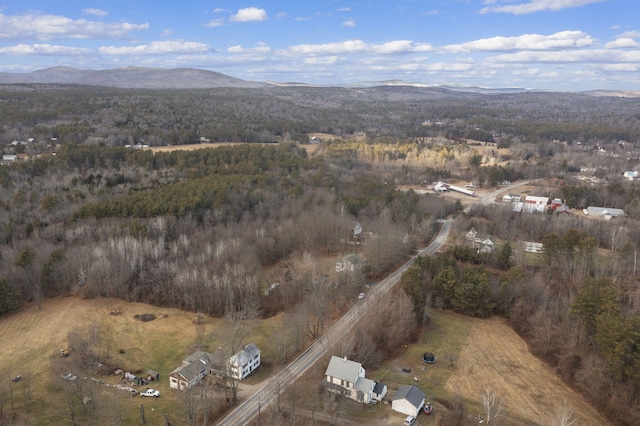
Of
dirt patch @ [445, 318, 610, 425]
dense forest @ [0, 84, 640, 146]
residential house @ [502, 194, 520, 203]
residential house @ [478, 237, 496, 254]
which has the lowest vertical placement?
dirt patch @ [445, 318, 610, 425]

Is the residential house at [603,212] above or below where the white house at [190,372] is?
above

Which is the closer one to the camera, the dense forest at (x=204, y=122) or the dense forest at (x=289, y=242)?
the dense forest at (x=289, y=242)

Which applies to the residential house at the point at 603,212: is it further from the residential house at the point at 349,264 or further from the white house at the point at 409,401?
the white house at the point at 409,401

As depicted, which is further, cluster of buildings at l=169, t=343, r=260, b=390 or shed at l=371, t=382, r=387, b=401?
cluster of buildings at l=169, t=343, r=260, b=390

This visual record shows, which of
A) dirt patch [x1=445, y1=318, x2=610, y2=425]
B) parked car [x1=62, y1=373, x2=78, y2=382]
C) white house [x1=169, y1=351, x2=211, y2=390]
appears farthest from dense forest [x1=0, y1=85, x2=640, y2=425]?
parked car [x1=62, y1=373, x2=78, y2=382]

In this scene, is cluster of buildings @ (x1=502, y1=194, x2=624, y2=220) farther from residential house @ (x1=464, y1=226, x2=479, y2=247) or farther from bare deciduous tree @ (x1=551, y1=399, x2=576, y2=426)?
bare deciduous tree @ (x1=551, y1=399, x2=576, y2=426)

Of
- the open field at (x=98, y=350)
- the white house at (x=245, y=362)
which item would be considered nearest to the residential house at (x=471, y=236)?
the open field at (x=98, y=350)
